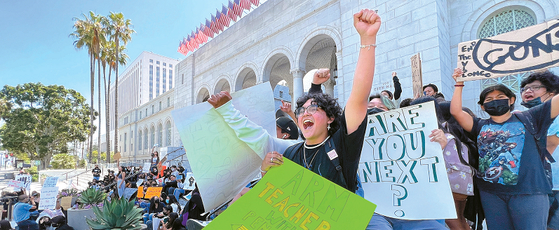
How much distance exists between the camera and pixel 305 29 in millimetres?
15219

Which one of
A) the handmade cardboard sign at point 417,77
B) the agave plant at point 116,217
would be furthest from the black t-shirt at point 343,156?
the agave plant at point 116,217

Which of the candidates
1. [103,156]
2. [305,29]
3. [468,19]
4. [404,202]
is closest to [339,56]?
[305,29]

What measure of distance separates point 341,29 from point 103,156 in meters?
72.4

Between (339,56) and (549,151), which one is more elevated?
(339,56)

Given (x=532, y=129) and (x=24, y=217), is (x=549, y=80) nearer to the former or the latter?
(x=532, y=129)

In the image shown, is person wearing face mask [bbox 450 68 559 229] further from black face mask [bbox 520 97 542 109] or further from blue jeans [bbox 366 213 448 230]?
blue jeans [bbox 366 213 448 230]

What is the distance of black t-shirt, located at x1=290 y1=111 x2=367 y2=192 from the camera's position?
175cm

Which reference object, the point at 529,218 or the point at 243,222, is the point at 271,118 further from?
the point at 529,218

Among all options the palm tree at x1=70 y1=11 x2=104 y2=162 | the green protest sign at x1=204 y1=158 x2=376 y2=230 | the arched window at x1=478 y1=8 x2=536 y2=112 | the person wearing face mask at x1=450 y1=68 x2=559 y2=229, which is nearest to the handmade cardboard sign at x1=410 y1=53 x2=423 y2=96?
the person wearing face mask at x1=450 y1=68 x2=559 y2=229

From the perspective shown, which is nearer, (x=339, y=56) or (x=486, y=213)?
(x=486, y=213)

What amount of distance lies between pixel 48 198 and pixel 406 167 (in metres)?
9.38

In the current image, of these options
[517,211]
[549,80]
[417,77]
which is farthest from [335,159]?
[417,77]

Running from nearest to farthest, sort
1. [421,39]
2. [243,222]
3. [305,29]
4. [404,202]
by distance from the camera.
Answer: [243,222]
[404,202]
[421,39]
[305,29]

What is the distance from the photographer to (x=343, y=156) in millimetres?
1819
